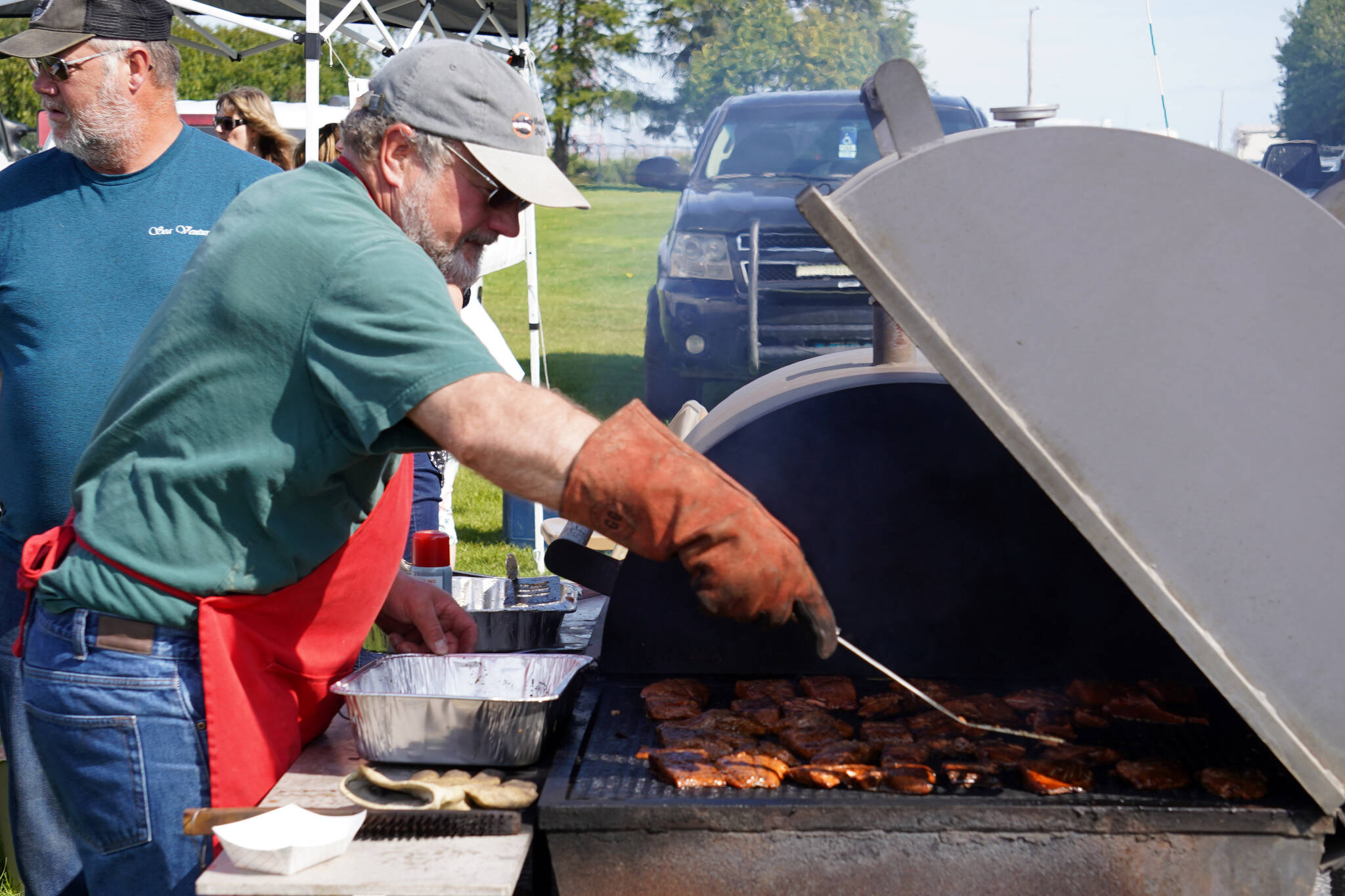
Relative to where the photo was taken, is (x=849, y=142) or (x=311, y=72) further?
(x=849, y=142)

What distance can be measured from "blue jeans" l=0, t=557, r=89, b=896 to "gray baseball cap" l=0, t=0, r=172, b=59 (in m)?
1.29

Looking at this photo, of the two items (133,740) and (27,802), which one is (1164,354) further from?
(27,802)

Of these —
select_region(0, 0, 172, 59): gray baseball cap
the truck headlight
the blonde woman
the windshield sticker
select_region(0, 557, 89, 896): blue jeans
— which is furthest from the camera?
the windshield sticker

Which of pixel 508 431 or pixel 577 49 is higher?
pixel 577 49

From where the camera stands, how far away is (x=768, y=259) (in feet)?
24.1

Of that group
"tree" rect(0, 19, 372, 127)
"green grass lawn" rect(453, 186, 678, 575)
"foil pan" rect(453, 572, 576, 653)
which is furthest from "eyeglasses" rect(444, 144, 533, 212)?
"tree" rect(0, 19, 372, 127)

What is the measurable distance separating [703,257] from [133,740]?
6037mm

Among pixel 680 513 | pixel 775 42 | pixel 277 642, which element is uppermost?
pixel 775 42

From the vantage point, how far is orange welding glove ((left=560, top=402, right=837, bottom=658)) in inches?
59.4

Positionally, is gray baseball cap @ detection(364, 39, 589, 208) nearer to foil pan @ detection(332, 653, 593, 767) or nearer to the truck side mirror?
foil pan @ detection(332, 653, 593, 767)

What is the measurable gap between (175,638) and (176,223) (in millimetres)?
1506

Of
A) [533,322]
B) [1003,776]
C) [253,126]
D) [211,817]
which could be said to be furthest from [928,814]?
[533,322]

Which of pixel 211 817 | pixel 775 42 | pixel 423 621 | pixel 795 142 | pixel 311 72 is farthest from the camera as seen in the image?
pixel 775 42

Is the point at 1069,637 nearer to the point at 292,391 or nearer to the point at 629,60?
the point at 292,391
